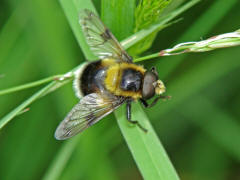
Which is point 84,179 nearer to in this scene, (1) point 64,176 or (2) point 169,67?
(1) point 64,176

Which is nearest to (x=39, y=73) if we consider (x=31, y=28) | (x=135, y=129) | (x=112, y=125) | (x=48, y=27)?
(x=31, y=28)

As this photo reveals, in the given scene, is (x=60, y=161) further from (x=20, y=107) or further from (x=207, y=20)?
(x=207, y=20)

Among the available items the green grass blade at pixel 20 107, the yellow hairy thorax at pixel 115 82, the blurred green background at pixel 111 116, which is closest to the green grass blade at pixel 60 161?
the blurred green background at pixel 111 116

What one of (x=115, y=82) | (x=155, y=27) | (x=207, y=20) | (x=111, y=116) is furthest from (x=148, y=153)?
(x=207, y=20)

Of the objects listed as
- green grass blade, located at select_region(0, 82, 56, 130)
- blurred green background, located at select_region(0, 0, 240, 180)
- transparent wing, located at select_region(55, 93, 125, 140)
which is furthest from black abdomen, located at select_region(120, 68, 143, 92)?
green grass blade, located at select_region(0, 82, 56, 130)

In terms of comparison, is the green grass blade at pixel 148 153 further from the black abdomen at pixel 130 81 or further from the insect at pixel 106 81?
the black abdomen at pixel 130 81

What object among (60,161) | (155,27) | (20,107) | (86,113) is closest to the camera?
(20,107)
